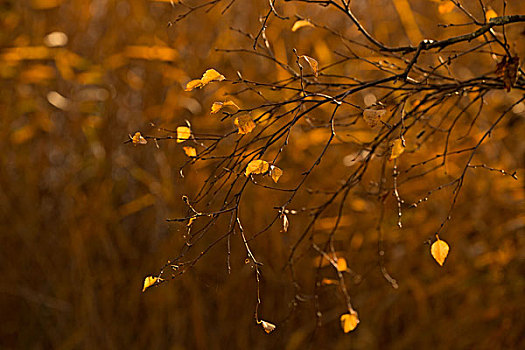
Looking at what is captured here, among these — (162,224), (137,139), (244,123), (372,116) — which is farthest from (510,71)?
(162,224)

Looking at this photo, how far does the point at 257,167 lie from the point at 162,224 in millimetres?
1380

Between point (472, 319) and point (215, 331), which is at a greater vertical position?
point (472, 319)

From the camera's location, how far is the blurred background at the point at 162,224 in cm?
207

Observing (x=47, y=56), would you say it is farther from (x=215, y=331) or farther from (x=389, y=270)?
(x=389, y=270)

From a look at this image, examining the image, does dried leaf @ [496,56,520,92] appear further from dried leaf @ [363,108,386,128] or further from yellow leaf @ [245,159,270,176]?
yellow leaf @ [245,159,270,176]

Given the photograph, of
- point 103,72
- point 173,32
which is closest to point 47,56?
point 103,72

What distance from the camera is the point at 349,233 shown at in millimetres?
2186

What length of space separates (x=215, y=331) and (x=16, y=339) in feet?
1.88

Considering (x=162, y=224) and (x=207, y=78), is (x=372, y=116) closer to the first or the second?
(x=207, y=78)

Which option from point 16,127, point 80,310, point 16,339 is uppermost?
point 16,127

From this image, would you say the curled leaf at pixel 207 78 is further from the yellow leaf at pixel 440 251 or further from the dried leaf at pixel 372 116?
the yellow leaf at pixel 440 251

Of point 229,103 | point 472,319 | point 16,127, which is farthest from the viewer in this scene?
point 16,127

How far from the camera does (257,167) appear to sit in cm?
84

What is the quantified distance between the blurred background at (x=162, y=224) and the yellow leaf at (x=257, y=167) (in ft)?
3.92
